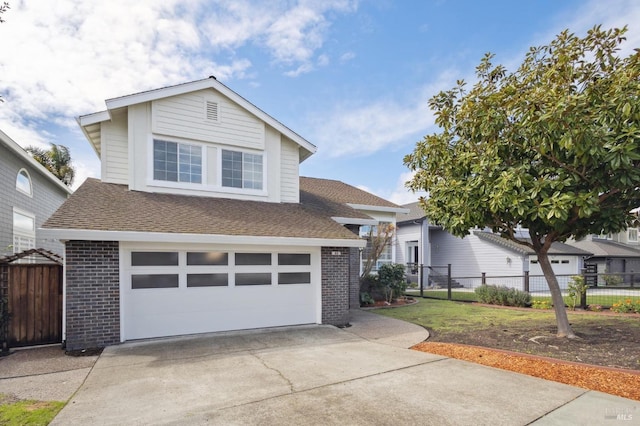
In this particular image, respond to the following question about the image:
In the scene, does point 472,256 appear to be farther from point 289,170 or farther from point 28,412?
point 28,412

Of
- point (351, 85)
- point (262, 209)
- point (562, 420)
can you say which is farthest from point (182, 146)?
point (562, 420)

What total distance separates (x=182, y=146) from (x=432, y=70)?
9.16 metres

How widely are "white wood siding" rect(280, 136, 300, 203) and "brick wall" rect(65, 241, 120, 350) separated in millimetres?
5330

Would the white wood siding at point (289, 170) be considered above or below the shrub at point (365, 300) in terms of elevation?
above

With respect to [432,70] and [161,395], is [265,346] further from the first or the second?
[432,70]

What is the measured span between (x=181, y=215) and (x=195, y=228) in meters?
0.86

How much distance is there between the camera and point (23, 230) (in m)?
12.5

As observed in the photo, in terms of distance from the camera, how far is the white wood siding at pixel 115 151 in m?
9.70

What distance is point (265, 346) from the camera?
7.57 m

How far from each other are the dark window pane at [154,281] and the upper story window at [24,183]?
305 inches

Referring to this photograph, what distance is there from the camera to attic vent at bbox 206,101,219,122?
414 inches

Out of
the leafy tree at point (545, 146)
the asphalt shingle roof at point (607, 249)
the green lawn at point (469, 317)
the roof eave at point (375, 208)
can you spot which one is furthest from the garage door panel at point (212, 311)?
the asphalt shingle roof at point (607, 249)

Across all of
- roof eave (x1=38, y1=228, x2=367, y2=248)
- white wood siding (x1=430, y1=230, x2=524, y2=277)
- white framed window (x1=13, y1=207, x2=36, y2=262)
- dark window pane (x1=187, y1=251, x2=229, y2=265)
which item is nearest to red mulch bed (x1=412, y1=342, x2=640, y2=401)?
roof eave (x1=38, y1=228, x2=367, y2=248)

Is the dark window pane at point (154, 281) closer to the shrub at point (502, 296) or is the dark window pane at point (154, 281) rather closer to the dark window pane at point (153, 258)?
the dark window pane at point (153, 258)
